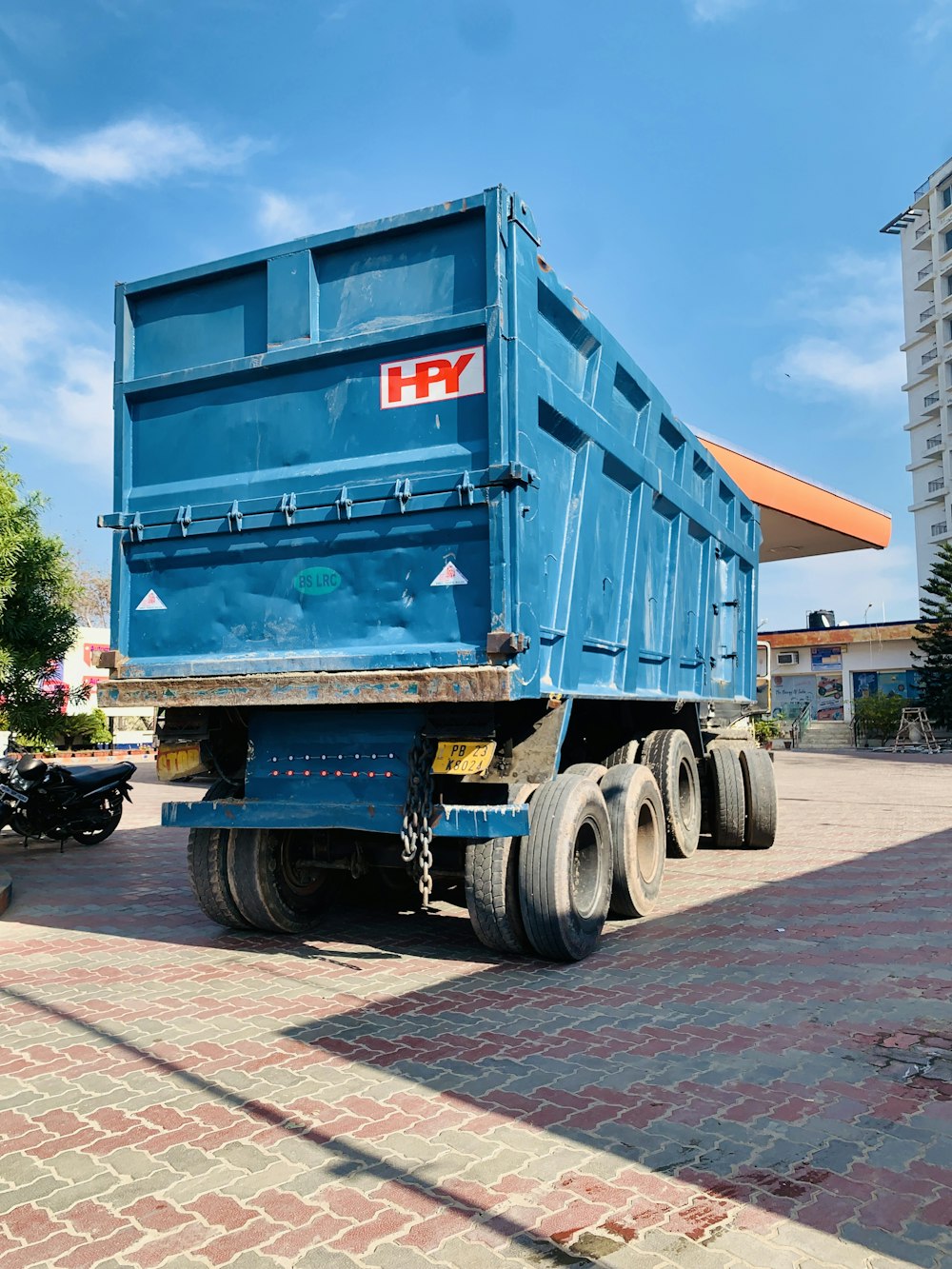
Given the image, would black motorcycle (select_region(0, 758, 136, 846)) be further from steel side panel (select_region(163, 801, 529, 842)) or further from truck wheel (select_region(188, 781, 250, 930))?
steel side panel (select_region(163, 801, 529, 842))

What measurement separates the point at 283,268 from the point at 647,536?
130 inches

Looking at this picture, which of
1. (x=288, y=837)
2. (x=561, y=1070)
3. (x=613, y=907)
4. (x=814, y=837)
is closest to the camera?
(x=561, y=1070)

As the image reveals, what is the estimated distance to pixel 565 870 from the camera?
5469 mm

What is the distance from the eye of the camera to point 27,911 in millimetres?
8000

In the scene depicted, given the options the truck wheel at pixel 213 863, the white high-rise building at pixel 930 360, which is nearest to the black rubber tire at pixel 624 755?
the truck wheel at pixel 213 863

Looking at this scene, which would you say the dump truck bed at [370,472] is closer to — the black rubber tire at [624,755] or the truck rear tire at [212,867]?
the truck rear tire at [212,867]

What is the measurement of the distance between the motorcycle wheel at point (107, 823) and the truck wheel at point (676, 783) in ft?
22.2

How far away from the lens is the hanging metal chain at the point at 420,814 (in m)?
5.35

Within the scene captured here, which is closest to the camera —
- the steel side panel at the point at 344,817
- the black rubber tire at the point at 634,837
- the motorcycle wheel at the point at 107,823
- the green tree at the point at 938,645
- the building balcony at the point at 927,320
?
the steel side panel at the point at 344,817

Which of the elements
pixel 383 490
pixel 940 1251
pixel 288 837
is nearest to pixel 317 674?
pixel 383 490

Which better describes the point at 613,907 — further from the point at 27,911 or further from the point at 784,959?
the point at 27,911

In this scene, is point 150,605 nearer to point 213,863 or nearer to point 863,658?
point 213,863

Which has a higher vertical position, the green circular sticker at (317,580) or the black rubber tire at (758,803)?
the green circular sticker at (317,580)

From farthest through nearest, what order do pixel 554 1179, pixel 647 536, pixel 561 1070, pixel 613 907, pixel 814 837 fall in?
pixel 814 837 → pixel 647 536 → pixel 613 907 → pixel 561 1070 → pixel 554 1179
